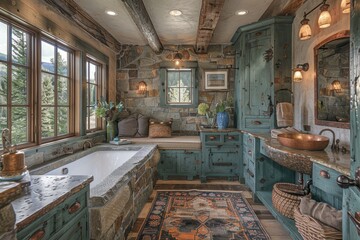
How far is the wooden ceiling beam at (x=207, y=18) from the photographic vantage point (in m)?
2.29

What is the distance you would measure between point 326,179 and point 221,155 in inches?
83.8

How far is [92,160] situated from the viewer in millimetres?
2926

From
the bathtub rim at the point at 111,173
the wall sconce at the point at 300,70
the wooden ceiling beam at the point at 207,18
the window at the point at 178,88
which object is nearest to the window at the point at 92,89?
the bathtub rim at the point at 111,173

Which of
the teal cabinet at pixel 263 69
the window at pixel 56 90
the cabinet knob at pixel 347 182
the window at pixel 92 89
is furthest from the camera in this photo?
the window at pixel 92 89

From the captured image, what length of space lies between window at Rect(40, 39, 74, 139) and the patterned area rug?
1602 millimetres

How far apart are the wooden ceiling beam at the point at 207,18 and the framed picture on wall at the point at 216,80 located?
0.57 meters

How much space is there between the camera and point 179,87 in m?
4.23

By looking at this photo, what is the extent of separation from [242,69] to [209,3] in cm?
151

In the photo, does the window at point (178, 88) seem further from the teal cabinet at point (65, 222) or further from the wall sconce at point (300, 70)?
the teal cabinet at point (65, 222)

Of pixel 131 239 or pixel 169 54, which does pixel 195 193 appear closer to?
pixel 131 239

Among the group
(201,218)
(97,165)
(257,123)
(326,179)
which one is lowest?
(201,218)

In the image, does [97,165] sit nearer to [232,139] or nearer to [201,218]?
[201,218]

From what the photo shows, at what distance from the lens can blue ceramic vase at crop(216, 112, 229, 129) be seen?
12.3ft

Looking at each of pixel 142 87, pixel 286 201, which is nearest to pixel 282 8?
pixel 286 201
